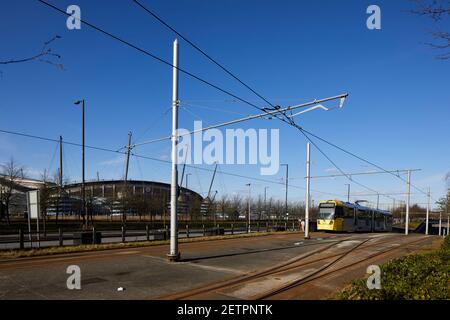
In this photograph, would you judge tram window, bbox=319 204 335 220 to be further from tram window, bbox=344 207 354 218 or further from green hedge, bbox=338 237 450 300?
green hedge, bbox=338 237 450 300

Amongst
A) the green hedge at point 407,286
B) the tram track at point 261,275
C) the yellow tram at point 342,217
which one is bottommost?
the yellow tram at point 342,217

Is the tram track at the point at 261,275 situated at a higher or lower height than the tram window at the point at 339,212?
higher

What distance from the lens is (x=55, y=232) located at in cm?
3344

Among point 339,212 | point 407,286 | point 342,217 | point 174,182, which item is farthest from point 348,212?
point 407,286

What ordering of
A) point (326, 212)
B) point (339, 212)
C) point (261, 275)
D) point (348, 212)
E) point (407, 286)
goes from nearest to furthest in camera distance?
point (407, 286)
point (261, 275)
point (339, 212)
point (326, 212)
point (348, 212)

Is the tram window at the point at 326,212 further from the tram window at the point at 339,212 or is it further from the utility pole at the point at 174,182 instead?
the utility pole at the point at 174,182

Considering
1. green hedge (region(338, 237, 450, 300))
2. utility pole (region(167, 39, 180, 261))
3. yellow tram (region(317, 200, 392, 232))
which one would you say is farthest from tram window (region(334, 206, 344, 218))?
green hedge (region(338, 237, 450, 300))

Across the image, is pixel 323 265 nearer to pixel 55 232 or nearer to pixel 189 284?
pixel 189 284

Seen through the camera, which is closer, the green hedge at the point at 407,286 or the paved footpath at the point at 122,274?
the green hedge at the point at 407,286

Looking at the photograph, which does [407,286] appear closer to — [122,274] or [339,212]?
[122,274]

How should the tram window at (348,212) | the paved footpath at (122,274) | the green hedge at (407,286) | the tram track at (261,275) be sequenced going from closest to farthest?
the green hedge at (407,286) → the paved footpath at (122,274) → the tram track at (261,275) → the tram window at (348,212)

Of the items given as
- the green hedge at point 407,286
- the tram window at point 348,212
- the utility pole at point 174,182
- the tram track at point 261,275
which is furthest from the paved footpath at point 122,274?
the tram window at point 348,212

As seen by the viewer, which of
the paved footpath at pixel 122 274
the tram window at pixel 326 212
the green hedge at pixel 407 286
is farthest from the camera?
the tram window at pixel 326 212
